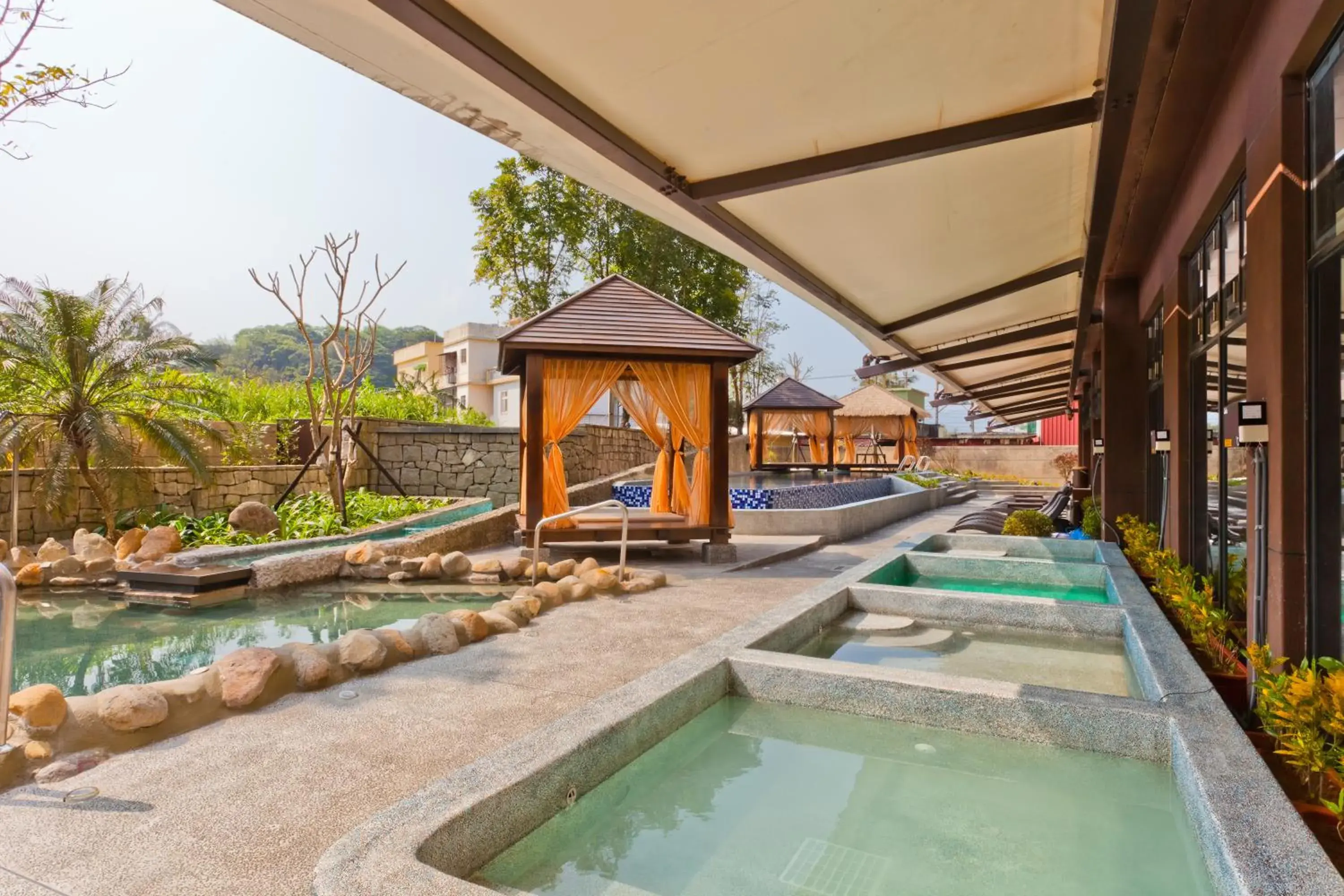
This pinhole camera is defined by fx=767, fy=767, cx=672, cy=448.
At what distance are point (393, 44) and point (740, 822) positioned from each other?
307 cm

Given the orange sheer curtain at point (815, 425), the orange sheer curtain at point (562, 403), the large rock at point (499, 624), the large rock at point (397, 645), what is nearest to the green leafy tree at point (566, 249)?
the orange sheer curtain at point (815, 425)

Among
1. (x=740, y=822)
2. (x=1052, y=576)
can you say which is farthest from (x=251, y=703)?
(x=1052, y=576)

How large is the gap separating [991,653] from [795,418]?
17.3 meters

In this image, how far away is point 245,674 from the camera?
371cm

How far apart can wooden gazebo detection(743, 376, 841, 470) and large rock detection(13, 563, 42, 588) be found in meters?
16.1

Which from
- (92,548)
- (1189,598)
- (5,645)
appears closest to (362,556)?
(92,548)

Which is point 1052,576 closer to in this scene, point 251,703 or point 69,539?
point 251,703

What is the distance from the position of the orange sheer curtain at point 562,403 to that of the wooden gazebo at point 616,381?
0.01 meters

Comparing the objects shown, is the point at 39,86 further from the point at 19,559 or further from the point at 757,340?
the point at 757,340

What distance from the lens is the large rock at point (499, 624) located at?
16.6 ft

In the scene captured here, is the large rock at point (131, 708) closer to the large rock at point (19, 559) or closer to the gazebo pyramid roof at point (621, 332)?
the large rock at point (19, 559)

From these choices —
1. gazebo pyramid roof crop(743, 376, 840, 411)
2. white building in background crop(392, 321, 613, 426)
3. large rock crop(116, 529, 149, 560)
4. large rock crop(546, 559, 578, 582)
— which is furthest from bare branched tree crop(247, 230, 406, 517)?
white building in background crop(392, 321, 613, 426)

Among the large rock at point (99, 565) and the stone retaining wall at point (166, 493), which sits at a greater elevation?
the stone retaining wall at point (166, 493)

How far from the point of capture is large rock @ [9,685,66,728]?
10.4 ft
